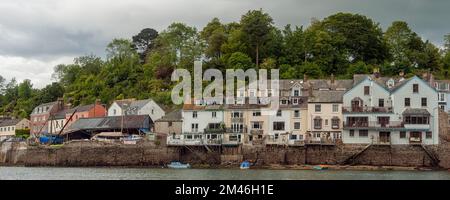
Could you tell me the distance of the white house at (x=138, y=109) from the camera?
300 ft

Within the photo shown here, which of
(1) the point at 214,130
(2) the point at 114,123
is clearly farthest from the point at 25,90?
(1) the point at 214,130

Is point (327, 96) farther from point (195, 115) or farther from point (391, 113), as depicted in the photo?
point (195, 115)

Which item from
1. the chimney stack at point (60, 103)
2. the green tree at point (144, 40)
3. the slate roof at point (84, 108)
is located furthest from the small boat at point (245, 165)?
the green tree at point (144, 40)

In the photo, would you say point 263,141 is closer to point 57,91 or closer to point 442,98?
point 442,98

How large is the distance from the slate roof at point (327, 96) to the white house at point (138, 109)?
24213 mm

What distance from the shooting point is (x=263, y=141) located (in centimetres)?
7188

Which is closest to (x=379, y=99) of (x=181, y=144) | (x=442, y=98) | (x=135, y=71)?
(x=442, y=98)

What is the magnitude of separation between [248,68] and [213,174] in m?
38.8

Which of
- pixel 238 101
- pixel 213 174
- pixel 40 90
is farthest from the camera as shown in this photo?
pixel 40 90

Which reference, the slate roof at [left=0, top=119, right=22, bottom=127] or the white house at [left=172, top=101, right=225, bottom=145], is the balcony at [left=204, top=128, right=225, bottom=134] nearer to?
the white house at [left=172, top=101, right=225, bottom=145]

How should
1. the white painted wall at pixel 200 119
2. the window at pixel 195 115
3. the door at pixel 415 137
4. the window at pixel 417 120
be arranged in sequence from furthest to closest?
the window at pixel 195 115, the white painted wall at pixel 200 119, the window at pixel 417 120, the door at pixel 415 137

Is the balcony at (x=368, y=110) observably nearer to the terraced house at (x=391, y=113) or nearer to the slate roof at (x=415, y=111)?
the terraced house at (x=391, y=113)

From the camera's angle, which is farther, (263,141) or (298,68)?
(298,68)

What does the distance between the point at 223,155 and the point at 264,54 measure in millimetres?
32577
